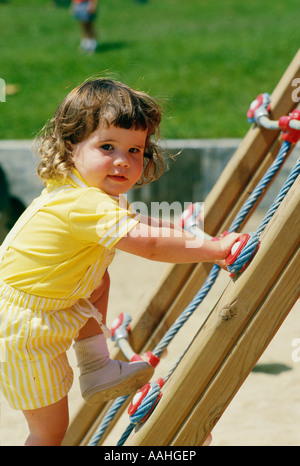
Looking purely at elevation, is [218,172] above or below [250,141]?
below

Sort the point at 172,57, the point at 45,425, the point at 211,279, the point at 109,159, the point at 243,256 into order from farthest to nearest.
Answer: the point at 172,57 → the point at 211,279 → the point at 45,425 → the point at 109,159 → the point at 243,256

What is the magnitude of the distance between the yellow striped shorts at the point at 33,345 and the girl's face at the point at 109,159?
36 cm

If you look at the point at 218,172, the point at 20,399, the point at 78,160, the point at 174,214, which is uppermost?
the point at 78,160

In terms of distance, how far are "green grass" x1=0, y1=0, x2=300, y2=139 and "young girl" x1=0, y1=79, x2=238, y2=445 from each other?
4.31 metres

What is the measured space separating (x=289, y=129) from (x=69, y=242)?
101 centimetres

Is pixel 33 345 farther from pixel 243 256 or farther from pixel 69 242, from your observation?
pixel 243 256

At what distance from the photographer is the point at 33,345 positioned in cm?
194

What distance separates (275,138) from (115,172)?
981 millimetres

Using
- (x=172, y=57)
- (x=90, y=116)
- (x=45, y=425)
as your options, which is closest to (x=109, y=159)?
(x=90, y=116)

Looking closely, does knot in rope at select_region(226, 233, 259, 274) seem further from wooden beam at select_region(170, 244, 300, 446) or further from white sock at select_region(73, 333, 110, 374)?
white sock at select_region(73, 333, 110, 374)

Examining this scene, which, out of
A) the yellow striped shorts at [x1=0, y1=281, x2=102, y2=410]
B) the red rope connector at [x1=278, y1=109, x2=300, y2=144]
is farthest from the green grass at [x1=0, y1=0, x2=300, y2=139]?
the yellow striped shorts at [x1=0, y1=281, x2=102, y2=410]

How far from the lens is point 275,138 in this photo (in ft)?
8.71

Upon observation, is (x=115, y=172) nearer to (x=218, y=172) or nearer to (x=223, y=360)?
(x=223, y=360)
